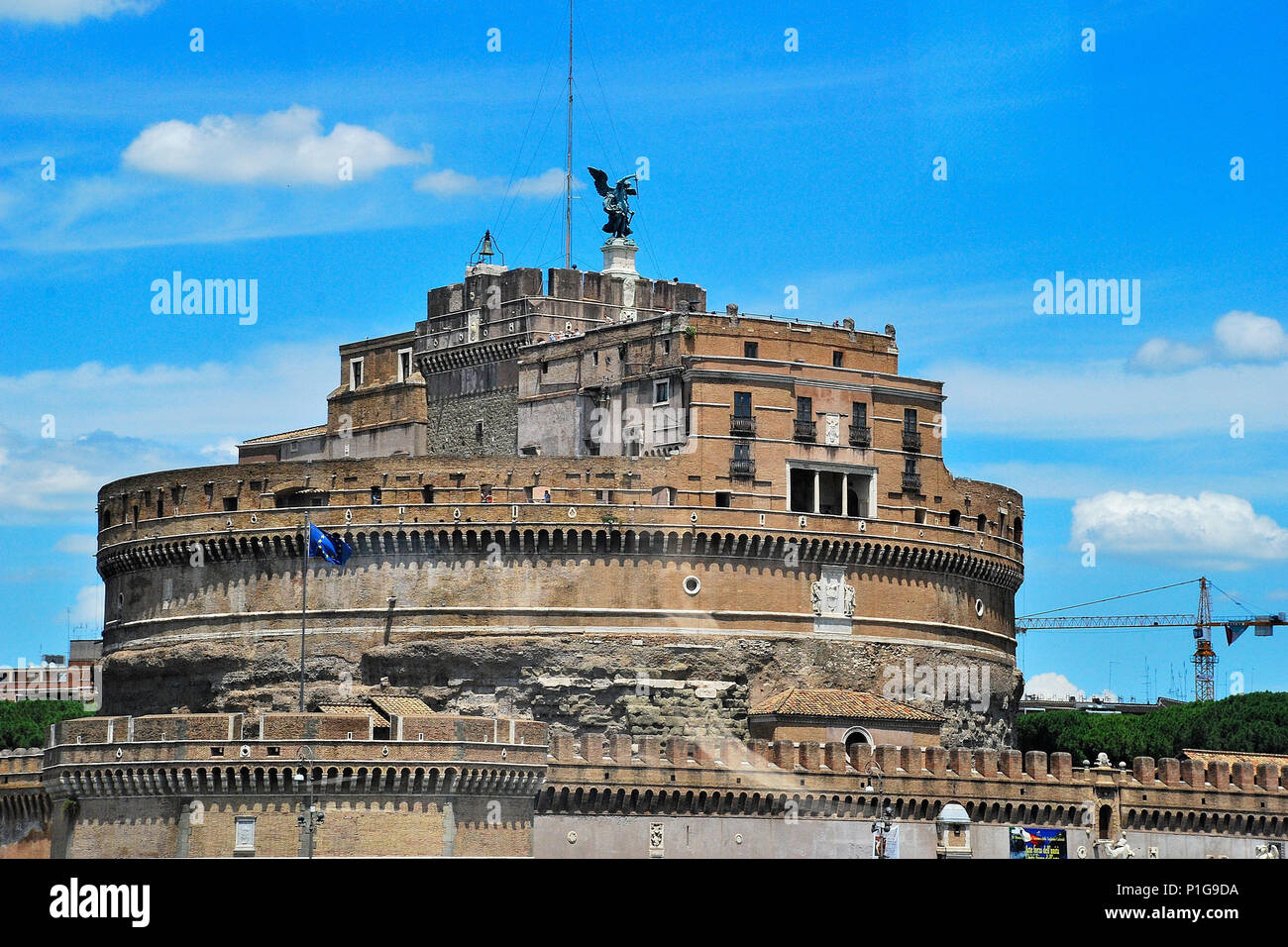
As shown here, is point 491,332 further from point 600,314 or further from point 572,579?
point 572,579

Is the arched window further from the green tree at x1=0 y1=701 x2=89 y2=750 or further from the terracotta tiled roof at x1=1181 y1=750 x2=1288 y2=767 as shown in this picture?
the green tree at x1=0 y1=701 x2=89 y2=750

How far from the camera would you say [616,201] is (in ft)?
313

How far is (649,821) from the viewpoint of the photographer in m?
69.6

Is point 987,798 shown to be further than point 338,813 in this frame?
Yes

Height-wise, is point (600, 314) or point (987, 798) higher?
point (600, 314)

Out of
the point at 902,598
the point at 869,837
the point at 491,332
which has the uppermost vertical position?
the point at 491,332

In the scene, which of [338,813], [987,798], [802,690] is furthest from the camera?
[802,690]

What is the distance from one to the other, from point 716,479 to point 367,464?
1183 centimetres

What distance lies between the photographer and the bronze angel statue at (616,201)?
94688mm

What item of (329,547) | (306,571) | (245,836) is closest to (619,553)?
(329,547)

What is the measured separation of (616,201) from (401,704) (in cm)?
2614

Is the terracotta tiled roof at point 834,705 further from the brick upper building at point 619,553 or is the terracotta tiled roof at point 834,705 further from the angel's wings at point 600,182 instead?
the angel's wings at point 600,182
